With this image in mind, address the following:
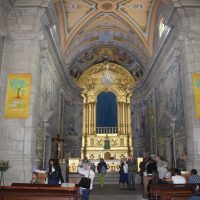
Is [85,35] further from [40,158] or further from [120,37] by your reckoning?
[40,158]

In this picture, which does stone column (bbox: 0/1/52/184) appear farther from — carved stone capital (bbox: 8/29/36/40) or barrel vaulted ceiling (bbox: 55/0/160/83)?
barrel vaulted ceiling (bbox: 55/0/160/83)

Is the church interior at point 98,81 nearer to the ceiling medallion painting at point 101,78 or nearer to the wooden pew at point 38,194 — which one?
the ceiling medallion painting at point 101,78

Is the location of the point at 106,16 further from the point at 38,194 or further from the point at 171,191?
the point at 38,194

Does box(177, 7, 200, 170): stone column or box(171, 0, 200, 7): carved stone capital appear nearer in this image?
box(177, 7, 200, 170): stone column

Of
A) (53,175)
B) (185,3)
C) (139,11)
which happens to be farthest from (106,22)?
(53,175)

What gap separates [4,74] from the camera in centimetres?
1088

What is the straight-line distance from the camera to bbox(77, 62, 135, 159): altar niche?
858 inches

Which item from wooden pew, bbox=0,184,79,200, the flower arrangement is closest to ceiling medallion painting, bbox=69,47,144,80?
the flower arrangement

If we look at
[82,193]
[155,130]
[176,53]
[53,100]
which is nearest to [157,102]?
[155,130]

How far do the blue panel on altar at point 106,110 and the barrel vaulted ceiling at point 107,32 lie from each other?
280 cm

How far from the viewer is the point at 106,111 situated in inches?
918

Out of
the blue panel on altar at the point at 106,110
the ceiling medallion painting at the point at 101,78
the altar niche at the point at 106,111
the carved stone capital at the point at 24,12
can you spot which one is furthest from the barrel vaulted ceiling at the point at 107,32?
the carved stone capital at the point at 24,12

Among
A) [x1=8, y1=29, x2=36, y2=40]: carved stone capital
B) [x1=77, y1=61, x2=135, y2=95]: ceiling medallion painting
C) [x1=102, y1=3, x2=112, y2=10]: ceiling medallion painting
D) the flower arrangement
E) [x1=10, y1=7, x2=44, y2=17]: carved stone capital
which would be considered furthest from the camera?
[x1=77, y1=61, x2=135, y2=95]: ceiling medallion painting

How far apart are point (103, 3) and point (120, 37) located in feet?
14.8
